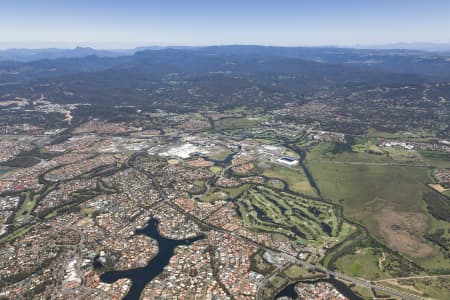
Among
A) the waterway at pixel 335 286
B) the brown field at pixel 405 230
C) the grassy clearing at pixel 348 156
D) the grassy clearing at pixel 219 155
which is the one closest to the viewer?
the waterway at pixel 335 286

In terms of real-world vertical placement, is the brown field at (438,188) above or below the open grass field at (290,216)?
below

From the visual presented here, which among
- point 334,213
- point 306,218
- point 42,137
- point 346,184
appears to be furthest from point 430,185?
point 42,137

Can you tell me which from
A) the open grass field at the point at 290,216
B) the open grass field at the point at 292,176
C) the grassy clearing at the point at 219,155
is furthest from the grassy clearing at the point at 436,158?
the grassy clearing at the point at 219,155

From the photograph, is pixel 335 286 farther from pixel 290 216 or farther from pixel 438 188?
pixel 438 188

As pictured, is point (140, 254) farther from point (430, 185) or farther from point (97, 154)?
point (430, 185)

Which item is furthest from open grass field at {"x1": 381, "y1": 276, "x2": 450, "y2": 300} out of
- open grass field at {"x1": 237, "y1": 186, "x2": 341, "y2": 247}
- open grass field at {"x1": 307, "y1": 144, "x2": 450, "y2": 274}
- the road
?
open grass field at {"x1": 237, "y1": 186, "x2": 341, "y2": 247}

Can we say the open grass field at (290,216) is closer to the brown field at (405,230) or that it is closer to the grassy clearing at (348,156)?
the brown field at (405,230)

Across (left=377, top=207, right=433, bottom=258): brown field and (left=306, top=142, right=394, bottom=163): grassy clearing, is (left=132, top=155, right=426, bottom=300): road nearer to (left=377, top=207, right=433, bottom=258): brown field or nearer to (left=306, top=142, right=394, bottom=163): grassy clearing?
(left=377, top=207, right=433, bottom=258): brown field
